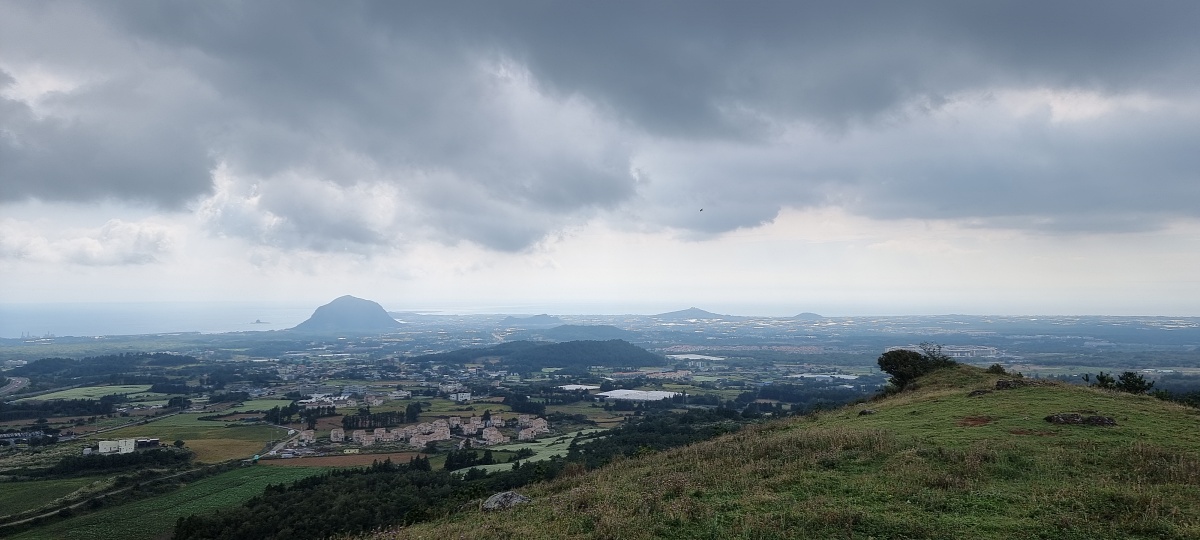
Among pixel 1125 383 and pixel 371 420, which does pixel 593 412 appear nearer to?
pixel 371 420

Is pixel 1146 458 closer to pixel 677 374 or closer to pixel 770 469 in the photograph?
pixel 770 469

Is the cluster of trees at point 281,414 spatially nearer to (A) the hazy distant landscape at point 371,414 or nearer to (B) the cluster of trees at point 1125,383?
(A) the hazy distant landscape at point 371,414

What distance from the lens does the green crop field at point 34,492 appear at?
4210 cm

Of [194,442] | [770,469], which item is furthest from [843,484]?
[194,442]

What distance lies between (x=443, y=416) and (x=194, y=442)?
3112 cm

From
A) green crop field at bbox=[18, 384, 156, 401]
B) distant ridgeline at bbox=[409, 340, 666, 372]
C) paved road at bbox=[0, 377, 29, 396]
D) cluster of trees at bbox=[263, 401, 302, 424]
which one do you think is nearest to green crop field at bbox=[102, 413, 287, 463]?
cluster of trees at bbox=[263, 401, 302, 424]

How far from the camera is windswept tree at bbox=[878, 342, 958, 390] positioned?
115 ft

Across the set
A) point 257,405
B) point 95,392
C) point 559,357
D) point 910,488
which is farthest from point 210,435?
point 559,357

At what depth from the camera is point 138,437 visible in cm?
6800

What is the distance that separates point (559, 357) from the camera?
186000 mm

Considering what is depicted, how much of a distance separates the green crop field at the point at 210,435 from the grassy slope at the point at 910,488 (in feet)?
199

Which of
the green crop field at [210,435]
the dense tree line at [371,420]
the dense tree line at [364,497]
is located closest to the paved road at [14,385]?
the green crop field at [210,435]

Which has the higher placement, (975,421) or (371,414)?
(975,421)

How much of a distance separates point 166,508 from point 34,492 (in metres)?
14.1
